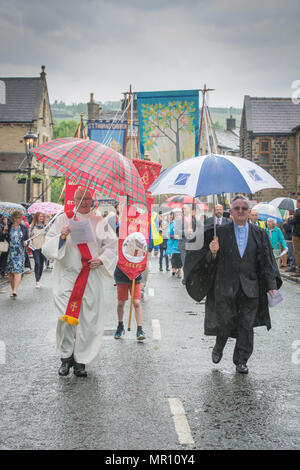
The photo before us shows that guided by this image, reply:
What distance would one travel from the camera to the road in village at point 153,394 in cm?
420

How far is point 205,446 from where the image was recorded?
403 centimetres

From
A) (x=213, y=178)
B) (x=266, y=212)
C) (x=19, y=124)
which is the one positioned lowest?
(x=213, y=178)

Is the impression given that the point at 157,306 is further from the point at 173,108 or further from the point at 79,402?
the point at 79,402

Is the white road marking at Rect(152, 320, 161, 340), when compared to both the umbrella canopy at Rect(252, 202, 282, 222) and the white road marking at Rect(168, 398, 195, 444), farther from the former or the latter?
the umbrella canopy at Rect(252, 202, 282, 222)

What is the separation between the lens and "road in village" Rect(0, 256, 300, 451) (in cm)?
420

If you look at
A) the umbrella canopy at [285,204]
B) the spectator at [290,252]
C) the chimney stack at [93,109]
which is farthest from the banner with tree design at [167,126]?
the chimney stack at [93,109]

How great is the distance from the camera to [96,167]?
18.5 feet

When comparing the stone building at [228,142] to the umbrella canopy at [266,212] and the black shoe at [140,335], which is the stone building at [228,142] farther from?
the black shoe at [140,335]

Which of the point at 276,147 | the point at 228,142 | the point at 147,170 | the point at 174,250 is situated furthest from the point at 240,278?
the point at 228,142

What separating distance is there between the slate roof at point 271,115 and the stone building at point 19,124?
16.3 m

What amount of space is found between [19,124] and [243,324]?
43092 mm

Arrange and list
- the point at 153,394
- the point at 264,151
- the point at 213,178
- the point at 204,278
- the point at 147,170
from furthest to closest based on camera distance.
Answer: the point at 264,151 → the point at 147,170 → the point at 204,278 → the point at 213,178 → the point at 153,394

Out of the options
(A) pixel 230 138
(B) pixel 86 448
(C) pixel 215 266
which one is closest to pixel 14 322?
(C) pixel 215 266
